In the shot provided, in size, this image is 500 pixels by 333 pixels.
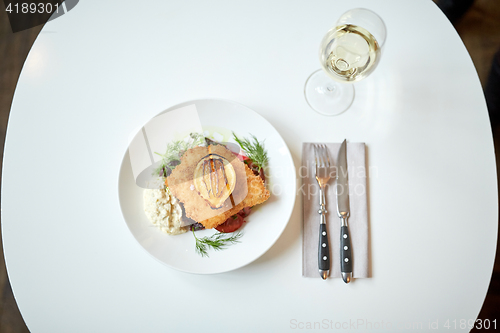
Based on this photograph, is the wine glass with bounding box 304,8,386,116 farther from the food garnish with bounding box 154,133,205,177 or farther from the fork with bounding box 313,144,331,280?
the food garnish with bounding box 154,133,205,177

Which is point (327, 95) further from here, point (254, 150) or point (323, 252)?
point (323, 252)

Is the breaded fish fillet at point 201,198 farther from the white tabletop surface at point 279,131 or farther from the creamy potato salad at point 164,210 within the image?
the white tabletop surface at point 279,131

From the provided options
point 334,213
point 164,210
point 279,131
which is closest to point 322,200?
point 334,213

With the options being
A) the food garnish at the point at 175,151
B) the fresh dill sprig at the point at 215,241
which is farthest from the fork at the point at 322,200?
the food garnish at the point at 175,151

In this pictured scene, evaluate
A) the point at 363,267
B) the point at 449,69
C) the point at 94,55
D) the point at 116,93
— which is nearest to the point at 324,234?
the point at 363,267

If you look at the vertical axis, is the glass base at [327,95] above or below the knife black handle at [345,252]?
above
